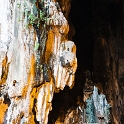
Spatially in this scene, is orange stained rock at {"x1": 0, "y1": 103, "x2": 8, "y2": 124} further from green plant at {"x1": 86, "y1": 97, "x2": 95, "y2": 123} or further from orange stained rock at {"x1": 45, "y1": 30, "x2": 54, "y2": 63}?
green plant at {"x1": 86, "y1": 97, "x2": 95, "y2": 123}

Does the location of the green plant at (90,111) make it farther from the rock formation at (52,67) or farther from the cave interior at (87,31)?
the cave interior at (87,31)

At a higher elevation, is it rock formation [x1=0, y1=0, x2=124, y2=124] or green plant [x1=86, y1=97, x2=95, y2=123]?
rock formation [x1=0, y1=0, x2=124, y2=124]

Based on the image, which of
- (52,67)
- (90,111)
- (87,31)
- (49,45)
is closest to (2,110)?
(52,67)

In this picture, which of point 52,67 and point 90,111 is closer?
point 52,67

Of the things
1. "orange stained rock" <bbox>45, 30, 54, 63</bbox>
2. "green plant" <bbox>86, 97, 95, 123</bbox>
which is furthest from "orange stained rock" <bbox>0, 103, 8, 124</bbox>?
"green plant" <bbox>86, 97, 95, 123</bbox>

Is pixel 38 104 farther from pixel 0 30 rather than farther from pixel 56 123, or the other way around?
pixel 56 123

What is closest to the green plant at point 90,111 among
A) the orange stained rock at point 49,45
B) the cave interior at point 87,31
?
the cave interior at point 87,31

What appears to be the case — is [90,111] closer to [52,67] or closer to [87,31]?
[87,31]

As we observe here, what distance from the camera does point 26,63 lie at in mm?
4750

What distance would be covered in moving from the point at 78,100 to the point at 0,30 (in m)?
3.77

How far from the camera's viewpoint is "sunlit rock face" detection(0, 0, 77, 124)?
4680 millimetres

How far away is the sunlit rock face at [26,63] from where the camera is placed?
4680mm

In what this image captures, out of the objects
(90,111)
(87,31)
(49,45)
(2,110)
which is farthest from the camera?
(87,31)

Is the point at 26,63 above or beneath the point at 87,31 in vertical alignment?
beneath
